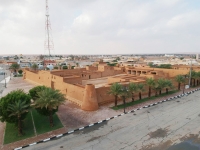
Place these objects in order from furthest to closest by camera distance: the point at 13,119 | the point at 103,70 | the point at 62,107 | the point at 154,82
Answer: the point at 103,70, the point at 154,82, the point at 62,107, the point at 13,119

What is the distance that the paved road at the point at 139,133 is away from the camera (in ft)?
42.6

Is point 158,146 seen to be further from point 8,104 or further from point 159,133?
point 8,104

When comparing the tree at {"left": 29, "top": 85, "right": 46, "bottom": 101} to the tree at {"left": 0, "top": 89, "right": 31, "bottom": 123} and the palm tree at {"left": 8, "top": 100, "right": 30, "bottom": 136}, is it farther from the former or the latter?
the palm tree at {"left": 8, "top": 100, "right": 30, "bottom": 136}

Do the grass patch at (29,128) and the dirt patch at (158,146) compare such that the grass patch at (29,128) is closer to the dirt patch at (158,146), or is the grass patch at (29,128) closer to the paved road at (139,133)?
the paved road at (139,133)

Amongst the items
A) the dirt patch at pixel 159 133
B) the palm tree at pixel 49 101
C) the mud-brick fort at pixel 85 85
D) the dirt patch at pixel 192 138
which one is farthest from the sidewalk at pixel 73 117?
the dirt patch at pixel 192 138

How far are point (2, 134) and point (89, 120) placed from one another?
7740 mm

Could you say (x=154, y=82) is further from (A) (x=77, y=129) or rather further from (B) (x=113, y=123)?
(A) (x=77, y=129)

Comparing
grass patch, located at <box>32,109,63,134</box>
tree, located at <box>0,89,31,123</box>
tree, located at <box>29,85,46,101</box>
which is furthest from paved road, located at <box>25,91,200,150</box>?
tree, located at <box>29,85,46,101</box>

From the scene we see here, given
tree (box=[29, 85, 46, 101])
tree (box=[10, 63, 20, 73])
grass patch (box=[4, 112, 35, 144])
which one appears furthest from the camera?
tree (box=[10, 63, 20, 73])

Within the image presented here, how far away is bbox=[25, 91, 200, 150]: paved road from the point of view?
12992mm

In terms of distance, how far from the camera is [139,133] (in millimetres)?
14914

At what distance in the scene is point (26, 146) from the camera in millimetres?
13078

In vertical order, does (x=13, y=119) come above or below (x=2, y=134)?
above

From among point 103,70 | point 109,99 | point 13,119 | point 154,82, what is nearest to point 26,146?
point 13,119
